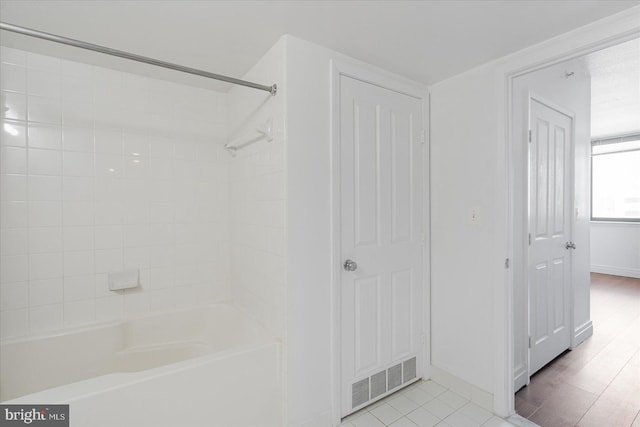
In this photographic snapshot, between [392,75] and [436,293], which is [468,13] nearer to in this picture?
[392,75]

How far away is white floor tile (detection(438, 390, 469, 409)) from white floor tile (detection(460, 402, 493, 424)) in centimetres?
3

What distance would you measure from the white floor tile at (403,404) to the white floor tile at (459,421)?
20 cm

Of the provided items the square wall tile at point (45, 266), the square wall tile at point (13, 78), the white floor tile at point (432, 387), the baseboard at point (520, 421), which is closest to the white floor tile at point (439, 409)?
the white floor tile at point (432, 387)

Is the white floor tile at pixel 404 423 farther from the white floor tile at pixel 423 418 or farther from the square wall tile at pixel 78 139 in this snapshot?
the square wall tile at pixel 78 139

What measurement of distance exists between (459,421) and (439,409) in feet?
0.44

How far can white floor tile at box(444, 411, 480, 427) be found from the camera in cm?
180

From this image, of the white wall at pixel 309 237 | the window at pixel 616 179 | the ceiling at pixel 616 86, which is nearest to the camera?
the white wall at pixel 309 237

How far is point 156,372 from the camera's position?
1.43 m

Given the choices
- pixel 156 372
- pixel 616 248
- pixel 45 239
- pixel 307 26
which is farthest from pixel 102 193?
pixel 616 248

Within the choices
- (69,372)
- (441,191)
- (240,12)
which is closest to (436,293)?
(441,191)

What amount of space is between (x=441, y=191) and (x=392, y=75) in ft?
2.88

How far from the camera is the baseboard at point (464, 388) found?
6.37 ft

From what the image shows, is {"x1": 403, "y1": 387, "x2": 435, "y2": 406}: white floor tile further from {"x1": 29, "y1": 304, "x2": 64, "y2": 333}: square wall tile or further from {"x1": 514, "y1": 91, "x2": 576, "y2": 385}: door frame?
{"x1": 29, "y1": 304, "x2": 64, "y2": 333}: square wall tile

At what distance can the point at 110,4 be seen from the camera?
1419 mm
